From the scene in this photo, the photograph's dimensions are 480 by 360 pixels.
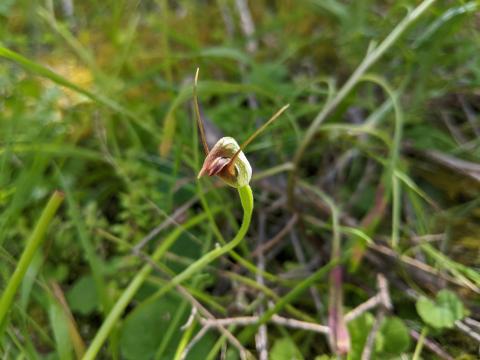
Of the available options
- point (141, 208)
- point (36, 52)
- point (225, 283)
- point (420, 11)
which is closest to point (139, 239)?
point (141, 208)

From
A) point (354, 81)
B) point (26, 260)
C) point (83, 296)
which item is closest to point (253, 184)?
point (354, 81)

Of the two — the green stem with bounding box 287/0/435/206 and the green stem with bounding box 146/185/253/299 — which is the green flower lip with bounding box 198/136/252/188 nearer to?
the green stem with bounding box 146/185/253/299

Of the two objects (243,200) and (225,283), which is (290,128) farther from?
(243,200)

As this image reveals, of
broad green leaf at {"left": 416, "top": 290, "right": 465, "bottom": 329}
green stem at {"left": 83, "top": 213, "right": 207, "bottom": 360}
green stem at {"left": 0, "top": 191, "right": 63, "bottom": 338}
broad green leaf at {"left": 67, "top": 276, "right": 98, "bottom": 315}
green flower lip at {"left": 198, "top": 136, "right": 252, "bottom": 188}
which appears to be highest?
green flower lip at {"left": 198, "top": 136, "right": 252, "bottom": 188}

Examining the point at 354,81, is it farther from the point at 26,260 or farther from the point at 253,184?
the point at 26,260

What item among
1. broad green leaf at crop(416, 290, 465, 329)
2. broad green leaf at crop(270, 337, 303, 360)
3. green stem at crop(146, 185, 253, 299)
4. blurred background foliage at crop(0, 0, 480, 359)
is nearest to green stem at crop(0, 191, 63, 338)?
blurred background foliage at crop(0, 0, 480, 359)
